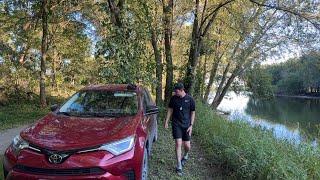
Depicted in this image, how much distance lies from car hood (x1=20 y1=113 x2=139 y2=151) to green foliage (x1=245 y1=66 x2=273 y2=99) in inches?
964

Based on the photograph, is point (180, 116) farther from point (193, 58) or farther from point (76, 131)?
point (193, 58)

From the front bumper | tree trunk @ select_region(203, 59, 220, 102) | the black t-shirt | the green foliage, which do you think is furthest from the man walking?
the green foliage

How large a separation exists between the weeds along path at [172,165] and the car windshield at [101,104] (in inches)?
55.3

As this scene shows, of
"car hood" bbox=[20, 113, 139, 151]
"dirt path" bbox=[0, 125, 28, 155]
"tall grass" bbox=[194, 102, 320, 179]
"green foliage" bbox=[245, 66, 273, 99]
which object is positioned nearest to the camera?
"car hood" bbox=[20, 113, 139, 151]

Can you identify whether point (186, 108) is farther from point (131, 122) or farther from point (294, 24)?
point (294, 24)

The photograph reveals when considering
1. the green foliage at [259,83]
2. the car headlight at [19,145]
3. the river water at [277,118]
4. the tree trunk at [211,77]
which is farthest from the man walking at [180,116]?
the green foliage at [259,83]

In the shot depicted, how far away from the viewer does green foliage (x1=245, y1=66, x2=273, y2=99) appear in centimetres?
3042

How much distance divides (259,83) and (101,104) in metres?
26.2

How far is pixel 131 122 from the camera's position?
20.9 feet

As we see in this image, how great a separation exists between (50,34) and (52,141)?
2142 centimetres

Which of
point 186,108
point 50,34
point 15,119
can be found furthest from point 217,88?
point 186,108

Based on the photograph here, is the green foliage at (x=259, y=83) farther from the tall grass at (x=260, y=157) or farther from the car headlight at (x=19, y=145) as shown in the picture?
the car headlight at (x=19, y=145)

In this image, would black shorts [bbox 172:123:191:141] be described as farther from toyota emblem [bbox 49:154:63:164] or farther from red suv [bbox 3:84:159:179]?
toyota emblem [bbox 49:154:63:164]

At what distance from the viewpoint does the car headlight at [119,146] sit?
17.9ft
